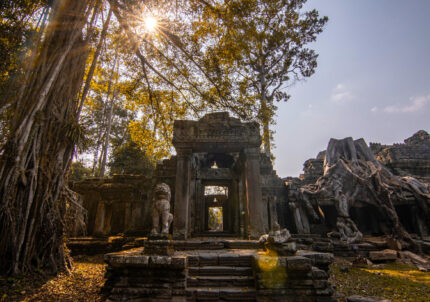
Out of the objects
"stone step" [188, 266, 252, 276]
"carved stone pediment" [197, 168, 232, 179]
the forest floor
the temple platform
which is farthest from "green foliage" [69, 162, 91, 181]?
"stone step" [188, 266, 252, 276]

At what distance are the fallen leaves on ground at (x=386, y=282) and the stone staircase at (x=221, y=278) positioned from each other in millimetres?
1898

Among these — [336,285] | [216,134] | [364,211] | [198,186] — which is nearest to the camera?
[336,285]

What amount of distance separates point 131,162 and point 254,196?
12607 millimetres

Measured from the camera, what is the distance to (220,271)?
3885 millimetres

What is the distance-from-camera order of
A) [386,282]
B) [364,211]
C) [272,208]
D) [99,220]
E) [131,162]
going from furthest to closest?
[131,162] < [364,211] < [272,208] < [99,220] < [386,282]

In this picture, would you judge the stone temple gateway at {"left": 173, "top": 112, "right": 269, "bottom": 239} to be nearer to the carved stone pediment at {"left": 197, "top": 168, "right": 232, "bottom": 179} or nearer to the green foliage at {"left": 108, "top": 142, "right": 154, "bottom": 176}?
the carved stone pediment at {"left": 197, "top": 168, "right": 232, "bottom": 179}

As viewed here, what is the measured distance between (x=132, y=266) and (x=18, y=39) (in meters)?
5.80

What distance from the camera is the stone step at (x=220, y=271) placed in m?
3.87

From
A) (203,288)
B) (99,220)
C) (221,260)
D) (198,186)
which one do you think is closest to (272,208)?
(198,186)

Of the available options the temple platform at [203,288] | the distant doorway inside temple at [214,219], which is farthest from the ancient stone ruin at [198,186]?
the distant doorway inside temple at [214,219]

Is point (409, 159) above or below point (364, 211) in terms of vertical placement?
above

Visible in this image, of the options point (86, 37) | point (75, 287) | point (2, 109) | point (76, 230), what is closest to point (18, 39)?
point (86, 37)

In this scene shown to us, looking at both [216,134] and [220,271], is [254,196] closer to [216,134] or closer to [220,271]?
[216,134]

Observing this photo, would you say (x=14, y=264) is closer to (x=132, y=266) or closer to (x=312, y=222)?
(x=132, y=266)
